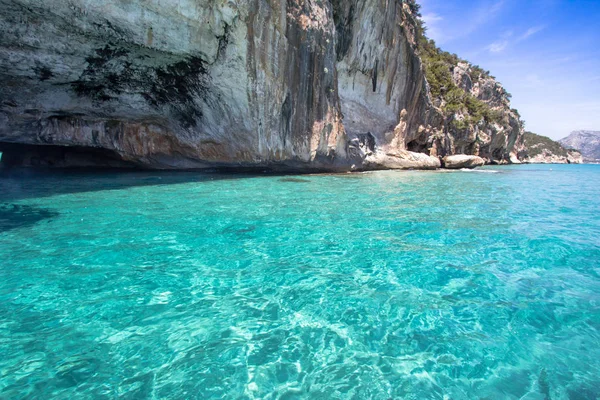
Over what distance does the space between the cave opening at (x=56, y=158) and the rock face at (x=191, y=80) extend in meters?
0.06

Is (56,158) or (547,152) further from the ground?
(547,152)

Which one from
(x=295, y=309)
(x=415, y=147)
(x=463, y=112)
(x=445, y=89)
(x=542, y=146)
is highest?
(x=445, y=89)

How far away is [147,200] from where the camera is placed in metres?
7.71

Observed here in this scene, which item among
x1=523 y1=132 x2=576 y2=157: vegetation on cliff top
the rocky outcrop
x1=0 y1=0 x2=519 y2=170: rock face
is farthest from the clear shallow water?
x1=523 y1=132 x2=576 y2=157: vegetation on cliff top

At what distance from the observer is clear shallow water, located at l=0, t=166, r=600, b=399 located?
6.73 ft

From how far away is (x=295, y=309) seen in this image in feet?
9.39

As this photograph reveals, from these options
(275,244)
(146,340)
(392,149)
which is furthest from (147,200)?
(392,149)

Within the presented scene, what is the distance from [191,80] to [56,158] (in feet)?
33.3

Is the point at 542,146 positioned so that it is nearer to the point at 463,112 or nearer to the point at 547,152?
the point at 547,152

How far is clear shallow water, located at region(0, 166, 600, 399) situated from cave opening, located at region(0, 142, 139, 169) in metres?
11.2

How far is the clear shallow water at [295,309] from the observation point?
205cm

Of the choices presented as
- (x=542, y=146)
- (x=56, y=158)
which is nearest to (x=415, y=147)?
(x=56, y=158)

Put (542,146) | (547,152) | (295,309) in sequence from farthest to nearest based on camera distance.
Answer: (542,146) → (547,152) → (295,309)

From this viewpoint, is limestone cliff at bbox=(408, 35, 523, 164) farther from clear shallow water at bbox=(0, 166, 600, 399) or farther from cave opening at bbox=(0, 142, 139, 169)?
clear shallow water at bbox=(0, 166, 600, 399)
